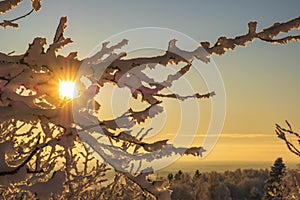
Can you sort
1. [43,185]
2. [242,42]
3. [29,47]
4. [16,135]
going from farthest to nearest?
1. [16,135]
2. [242,42]
3. [29,47]
4. [43,185]

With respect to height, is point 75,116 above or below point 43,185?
above

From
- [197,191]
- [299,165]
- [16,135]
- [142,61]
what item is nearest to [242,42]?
[142,61]

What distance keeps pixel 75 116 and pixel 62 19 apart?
46 centimetres

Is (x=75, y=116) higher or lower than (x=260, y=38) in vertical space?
lower

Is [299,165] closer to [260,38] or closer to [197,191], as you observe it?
[260,38]

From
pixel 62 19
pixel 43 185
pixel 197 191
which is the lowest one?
pixel 43 185

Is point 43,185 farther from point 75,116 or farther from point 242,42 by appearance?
point 242,42

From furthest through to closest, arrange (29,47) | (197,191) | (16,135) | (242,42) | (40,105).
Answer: (197,191) < (16,135) < (40,105) < (242,42) < (29,47)

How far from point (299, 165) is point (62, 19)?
26.4 feet

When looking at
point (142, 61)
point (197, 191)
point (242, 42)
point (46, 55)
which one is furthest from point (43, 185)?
point (197, 191)

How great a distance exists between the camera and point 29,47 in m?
2.19

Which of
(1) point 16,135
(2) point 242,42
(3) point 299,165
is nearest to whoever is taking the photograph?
(2) point 242,42

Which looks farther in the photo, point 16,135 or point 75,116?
point 16,135

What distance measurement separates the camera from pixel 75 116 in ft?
7.55
